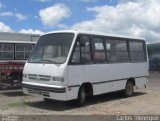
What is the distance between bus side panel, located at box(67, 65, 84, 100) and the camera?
12.4 metres

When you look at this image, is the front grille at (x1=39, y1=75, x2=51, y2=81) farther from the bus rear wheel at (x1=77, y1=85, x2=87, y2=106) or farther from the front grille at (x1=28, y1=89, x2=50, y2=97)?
the bus rear wheel at (x1=77, y1=85, x2=87, y2=106)

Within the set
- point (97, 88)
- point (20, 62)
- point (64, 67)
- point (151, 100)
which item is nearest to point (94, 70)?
point (97, 88)

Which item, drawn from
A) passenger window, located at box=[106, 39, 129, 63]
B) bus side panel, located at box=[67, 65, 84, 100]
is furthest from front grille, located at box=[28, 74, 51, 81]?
passenger window, located at box=[106, 39, 129, 63]

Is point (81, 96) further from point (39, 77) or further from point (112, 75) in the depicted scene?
point (112, 75)

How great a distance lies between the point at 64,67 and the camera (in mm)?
12297

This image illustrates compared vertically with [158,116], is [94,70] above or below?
above

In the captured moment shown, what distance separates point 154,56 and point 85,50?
31485mm

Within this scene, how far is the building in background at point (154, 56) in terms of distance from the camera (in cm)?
4267

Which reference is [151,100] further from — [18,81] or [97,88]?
[18,81]

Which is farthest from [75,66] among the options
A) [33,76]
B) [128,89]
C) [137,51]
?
[137,51]

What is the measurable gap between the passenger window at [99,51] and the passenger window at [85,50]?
0.45 m

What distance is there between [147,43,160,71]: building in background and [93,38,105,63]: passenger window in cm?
2893

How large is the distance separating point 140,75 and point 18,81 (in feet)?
18.4

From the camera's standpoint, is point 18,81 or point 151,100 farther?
point 18,81
